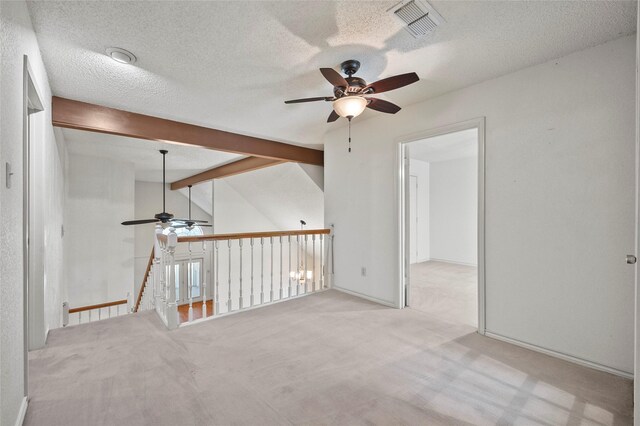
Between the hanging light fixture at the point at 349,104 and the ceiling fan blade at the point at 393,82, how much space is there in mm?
87

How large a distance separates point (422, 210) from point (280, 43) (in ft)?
17.4

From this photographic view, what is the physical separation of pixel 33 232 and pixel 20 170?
1093 mm

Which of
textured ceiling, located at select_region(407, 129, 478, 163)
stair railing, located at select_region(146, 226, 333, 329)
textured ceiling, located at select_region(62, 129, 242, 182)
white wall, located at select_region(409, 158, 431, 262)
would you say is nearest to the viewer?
stair railing, located at select_region(146, 226, 333, 329)

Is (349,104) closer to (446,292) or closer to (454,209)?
(446,292)

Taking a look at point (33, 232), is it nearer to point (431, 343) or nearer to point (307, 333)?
A: point (307, 333)

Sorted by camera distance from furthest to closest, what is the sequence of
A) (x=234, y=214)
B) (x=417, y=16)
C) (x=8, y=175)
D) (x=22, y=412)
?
(x=234, y=214), (x=417, y=16), (x=22, y=412), (x=8, y=175)

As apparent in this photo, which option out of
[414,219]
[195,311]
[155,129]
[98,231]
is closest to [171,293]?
[155,129]

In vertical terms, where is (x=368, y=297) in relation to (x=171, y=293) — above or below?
below

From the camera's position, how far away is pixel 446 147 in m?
5.15

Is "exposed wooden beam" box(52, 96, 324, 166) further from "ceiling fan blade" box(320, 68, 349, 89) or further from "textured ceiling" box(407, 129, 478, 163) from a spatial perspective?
"ceiling fan blade" box(320, 68, 349, 89)

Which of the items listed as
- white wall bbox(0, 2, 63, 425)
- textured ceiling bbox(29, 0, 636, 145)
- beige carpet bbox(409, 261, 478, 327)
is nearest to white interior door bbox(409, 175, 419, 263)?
beige carpet bbox(409, 261, 478, 327)

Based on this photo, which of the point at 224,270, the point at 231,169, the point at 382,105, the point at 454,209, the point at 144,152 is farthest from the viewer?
the point at 224,270

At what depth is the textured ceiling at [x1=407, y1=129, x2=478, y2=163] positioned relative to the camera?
4.54 metres

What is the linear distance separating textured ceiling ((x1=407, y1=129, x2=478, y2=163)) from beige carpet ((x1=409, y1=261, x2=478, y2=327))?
2.17 metres
